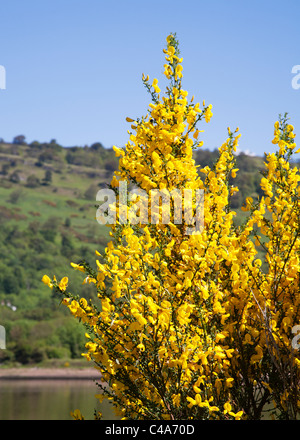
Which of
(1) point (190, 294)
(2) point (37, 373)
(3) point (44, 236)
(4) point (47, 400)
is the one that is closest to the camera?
(1) point (190, 294)

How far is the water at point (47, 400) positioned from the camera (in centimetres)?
4491

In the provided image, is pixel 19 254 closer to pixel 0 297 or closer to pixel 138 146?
pixel 0 297

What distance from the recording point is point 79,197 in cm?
15650

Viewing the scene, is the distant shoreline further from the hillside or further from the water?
the hillside

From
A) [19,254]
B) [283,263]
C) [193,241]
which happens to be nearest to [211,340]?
[193,241]

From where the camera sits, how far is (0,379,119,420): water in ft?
147

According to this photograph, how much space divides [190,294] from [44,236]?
117m

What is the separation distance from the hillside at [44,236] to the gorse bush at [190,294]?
0.98 m

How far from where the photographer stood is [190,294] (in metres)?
4.14
